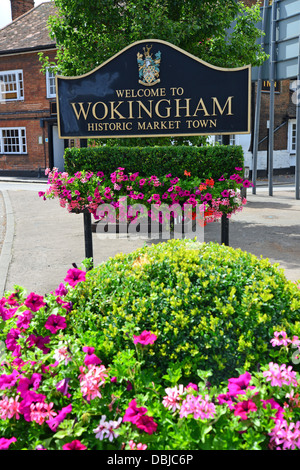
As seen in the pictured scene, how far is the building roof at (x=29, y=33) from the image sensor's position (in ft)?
93.8

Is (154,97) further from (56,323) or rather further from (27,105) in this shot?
(27,105)

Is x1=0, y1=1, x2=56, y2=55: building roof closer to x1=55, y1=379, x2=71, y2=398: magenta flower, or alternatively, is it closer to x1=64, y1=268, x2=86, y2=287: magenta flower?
x1=64, y1=268, x2=86, y2=287: magenta flower

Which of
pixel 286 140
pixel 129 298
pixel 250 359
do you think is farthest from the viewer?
pixel 286 140

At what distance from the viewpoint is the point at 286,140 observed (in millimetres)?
30203

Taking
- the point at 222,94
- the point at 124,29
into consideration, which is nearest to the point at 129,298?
the point at 222,94

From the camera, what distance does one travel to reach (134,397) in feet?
8.79

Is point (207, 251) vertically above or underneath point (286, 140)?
underneath

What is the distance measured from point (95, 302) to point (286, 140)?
95.1ft

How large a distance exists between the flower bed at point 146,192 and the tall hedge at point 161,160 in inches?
4.4

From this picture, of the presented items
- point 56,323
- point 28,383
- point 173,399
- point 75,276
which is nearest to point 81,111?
point 75,276

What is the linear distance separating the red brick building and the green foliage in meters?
17.5

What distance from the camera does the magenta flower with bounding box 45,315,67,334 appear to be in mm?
3199

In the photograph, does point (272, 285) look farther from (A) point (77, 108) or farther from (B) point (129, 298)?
(A) point (77, 108)

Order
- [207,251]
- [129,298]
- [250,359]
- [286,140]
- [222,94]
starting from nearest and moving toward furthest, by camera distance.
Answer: [250,359] → [129,298] → [207,251] → [222,94] → [286,140]
